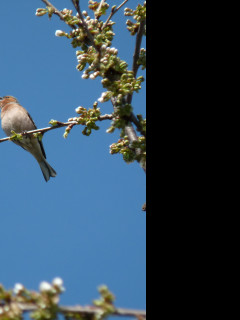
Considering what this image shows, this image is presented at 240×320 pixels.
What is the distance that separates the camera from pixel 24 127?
38.1 feet

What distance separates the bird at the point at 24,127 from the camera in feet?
35.6

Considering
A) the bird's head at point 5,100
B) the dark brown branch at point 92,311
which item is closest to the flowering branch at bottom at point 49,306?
the dark brown branch at point 92,311

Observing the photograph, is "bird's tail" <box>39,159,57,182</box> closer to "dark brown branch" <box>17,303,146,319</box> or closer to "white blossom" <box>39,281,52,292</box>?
"white blossom" <box>39,281,52,292</box>

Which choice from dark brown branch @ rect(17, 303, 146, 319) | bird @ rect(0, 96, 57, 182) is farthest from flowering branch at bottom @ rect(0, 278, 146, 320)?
bird @ rect(0, 96, 57, 182)

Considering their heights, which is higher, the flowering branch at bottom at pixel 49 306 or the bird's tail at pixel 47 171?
the bird's tail at pixel 47 171

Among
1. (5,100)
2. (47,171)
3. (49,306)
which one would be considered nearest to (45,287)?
(49,306)

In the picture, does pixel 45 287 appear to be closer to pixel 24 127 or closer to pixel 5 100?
pixel 24 127

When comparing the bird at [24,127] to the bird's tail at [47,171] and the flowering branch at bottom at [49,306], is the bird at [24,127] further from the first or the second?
the flowering branch at bottom at [49,306]
